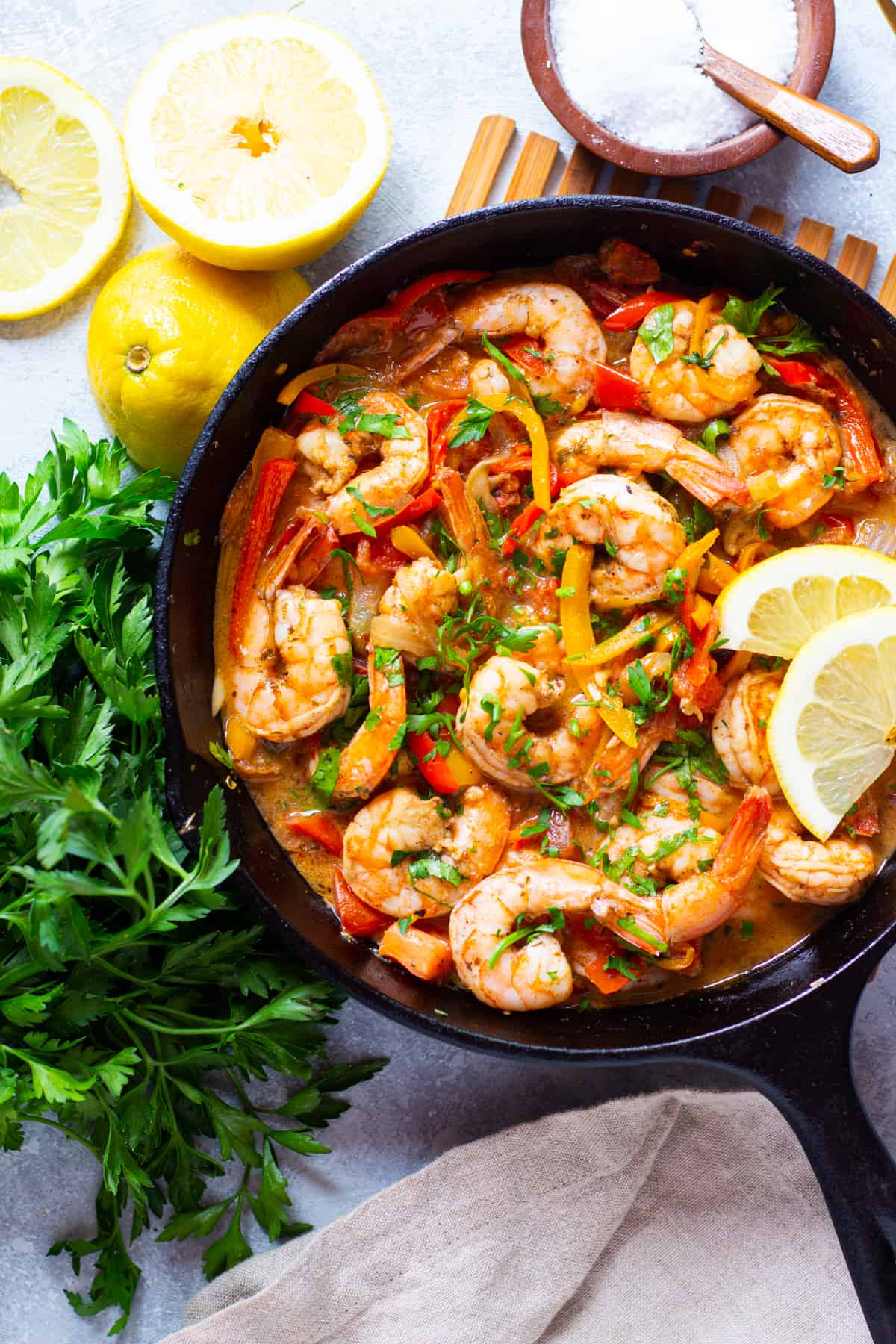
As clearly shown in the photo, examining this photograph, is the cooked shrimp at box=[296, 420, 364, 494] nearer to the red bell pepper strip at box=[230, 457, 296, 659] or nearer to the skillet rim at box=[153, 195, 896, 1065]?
the red bell pepper strip at box=[230, 457, 296, 659]

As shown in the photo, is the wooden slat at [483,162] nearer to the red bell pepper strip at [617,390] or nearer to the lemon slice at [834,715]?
the red bell pepper strip at [617,390]

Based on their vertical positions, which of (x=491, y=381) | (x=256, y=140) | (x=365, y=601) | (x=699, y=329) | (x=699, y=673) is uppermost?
(x=256, y=140)

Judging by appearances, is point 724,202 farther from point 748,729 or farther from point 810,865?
point 810,865

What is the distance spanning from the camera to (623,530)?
9.45ft

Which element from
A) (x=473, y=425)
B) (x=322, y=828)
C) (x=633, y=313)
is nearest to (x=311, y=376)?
(x=473, y=425)

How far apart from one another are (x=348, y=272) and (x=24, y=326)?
121cm

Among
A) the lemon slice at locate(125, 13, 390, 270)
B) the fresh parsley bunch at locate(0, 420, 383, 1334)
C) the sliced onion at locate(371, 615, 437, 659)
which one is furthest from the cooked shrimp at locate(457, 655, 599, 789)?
the lemon slice at locate(125, 13, 390, 270)

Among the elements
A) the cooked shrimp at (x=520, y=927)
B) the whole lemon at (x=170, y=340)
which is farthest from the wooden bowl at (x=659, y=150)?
the cooked shrimp at (x=520, y=927)

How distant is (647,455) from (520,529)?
1.23ft

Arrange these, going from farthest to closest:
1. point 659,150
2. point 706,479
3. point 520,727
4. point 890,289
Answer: point 890,289, point 659,150, point 706,479, point 520,727

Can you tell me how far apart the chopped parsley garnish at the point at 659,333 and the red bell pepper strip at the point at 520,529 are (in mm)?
495

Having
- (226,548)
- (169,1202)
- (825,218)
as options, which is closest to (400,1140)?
(169,1202)

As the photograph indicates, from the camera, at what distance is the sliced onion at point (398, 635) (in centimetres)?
294

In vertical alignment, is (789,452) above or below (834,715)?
above
